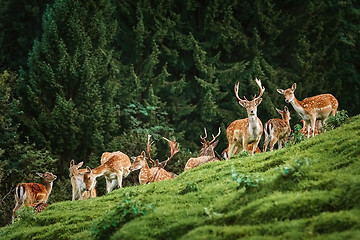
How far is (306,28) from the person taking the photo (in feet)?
86.1

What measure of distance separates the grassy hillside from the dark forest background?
27.9 ft

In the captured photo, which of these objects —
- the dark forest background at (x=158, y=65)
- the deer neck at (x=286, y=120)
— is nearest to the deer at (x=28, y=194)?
the dark forest background at (x=158, y=65)

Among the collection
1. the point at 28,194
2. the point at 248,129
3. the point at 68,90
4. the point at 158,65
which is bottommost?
the point at 28,194

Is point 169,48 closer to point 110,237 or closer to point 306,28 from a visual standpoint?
point 306,28

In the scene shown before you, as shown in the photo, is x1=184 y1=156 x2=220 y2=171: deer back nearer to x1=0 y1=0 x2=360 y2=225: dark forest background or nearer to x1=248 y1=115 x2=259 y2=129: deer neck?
x1=248 y1=115 x2=259 y2=129: deer neck

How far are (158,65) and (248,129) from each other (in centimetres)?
1424

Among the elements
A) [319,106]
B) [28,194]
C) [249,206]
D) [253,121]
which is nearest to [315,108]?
[319,106]

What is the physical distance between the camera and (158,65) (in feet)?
87.0

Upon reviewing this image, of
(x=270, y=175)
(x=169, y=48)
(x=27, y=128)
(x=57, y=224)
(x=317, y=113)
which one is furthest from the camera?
(x=169, y=48)

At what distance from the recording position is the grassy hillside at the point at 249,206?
20.7ft

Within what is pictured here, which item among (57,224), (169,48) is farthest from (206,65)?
(57,224)

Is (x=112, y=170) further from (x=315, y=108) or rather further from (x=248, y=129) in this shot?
(x=315, y=108)

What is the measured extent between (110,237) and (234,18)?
2107 centimetres

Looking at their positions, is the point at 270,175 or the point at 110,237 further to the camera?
the point at 270,175
